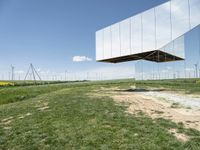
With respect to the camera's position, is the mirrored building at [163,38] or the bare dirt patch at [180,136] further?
the mirrored building at [163,38]

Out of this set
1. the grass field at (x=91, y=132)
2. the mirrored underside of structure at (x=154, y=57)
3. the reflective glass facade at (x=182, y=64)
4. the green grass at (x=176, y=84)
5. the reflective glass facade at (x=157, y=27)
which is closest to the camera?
the grass field at (x=91, y=132)

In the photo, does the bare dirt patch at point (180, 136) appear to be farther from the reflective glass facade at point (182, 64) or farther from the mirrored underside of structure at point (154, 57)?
the mirrored underside of structure at point (154, 57)

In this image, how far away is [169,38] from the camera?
17.6 meters

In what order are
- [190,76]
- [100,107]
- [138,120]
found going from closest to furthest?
[138,120], [100,107], [190,76]

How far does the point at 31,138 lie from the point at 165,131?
3.75 metres

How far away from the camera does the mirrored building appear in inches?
695

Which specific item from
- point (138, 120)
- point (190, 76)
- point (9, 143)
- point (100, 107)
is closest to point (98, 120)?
point (138, 120)

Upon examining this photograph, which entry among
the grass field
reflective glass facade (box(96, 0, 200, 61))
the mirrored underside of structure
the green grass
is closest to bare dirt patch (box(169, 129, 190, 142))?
the grass field

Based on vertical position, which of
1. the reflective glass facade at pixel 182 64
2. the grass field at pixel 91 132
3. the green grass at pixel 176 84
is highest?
the reflective glass facade at pixel 182 64

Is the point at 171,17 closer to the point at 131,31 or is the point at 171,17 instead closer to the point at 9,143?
the point at 131,31

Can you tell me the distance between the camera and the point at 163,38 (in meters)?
17.5

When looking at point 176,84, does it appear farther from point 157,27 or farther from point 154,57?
point 157,27

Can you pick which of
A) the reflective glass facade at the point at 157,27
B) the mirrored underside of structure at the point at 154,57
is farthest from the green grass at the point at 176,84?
the reflective glass facade at the point at 157,27

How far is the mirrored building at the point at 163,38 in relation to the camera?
17656mm
